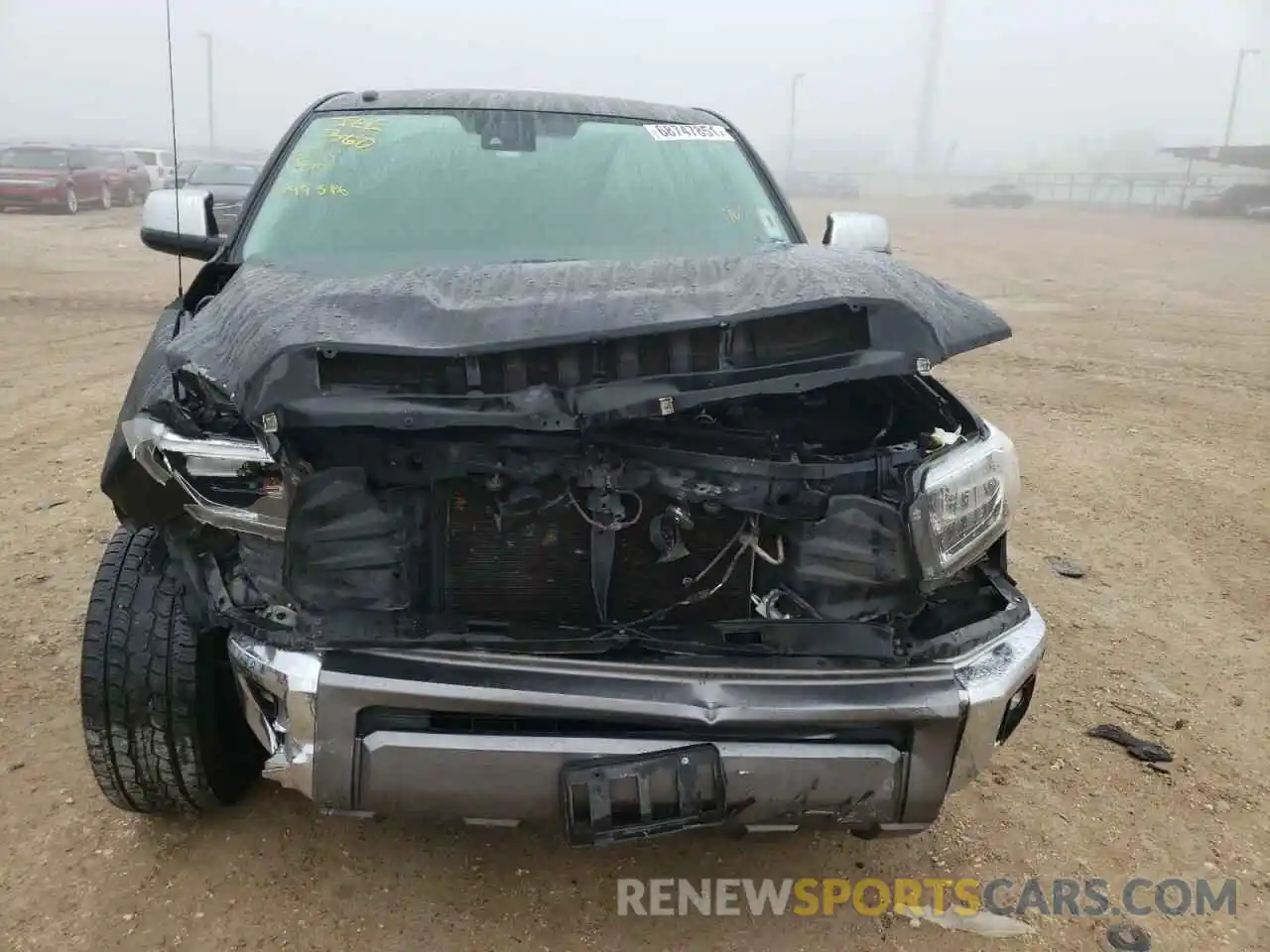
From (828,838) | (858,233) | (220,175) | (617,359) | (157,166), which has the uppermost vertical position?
(858,233)

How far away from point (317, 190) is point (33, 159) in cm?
1971

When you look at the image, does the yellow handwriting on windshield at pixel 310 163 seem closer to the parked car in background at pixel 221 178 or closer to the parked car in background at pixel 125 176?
the parked car in background at pixel 221 178

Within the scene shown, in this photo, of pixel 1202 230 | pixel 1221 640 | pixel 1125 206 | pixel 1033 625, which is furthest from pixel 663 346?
pixel 1125 206

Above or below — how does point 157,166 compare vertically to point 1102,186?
below

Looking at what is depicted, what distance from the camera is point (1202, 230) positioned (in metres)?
23.6

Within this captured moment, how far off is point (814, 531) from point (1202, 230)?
84.3 ft

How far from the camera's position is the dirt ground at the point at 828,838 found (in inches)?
91.4

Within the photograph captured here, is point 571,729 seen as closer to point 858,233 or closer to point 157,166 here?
point 858,233

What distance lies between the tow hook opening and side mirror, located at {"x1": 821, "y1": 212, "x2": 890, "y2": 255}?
1907mm

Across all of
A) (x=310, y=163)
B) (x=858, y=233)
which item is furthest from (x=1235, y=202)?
(x=310, y=163)

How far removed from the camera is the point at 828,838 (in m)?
2.67

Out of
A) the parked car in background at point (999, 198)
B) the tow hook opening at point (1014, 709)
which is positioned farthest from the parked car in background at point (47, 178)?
the parked car in background at point (999, 198)

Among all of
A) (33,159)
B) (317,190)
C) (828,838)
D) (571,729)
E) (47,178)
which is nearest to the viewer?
(571,729)

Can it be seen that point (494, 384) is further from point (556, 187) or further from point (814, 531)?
point (556, 187)
